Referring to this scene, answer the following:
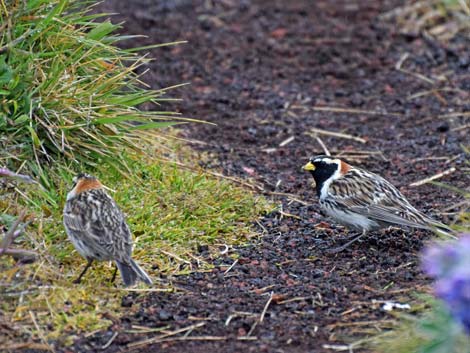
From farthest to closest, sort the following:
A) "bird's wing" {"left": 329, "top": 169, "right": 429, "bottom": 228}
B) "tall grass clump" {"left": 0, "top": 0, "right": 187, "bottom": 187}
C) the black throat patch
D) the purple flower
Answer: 1. the black throat patch
2. "tall grass clump" {"left": 0, "top": 0, "right": 187, "bottom": 187}
3. "bird's wing" {"left": 329, "top": 169, "right": 429, "bottom": 228}
4. the purple flower

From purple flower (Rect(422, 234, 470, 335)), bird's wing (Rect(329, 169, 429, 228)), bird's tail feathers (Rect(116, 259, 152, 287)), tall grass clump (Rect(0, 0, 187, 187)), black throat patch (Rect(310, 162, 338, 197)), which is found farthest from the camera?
black throat patch (Rect(310, 162, 338, 197))

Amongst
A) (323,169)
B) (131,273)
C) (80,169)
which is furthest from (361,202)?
(80,169)

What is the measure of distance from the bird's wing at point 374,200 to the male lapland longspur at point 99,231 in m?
1.78

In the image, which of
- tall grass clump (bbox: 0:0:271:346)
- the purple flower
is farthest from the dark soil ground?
the purple flower

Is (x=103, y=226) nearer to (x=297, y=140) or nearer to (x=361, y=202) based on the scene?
(x=361, y=202)

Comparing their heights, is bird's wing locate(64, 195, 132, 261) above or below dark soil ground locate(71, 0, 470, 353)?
above

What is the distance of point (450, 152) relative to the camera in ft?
28.1

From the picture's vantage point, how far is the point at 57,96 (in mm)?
6953

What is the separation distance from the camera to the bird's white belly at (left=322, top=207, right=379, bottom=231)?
679cm

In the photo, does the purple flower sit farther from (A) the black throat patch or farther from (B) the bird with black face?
(A) the black throat patch

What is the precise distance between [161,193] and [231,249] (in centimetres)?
85

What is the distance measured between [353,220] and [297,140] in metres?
2.34

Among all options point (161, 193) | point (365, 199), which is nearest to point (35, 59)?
point (161, 193)

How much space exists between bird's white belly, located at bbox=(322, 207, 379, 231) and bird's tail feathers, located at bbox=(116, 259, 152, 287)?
5.74ft
